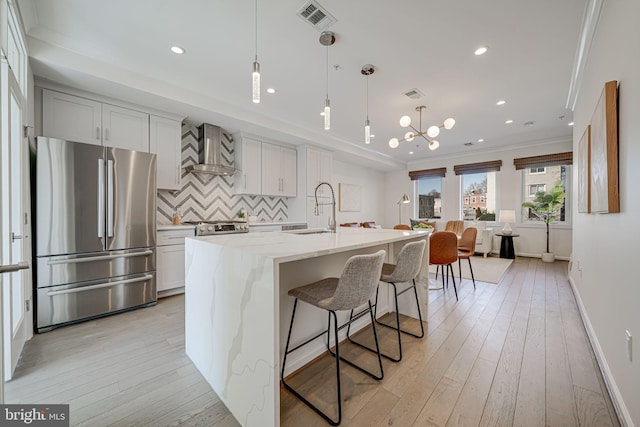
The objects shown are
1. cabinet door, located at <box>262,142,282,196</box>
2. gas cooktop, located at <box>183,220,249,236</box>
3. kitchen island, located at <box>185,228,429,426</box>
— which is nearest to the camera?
kitchen island, located at <box>185,228,429,426</box>

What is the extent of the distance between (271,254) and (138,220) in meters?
2.49

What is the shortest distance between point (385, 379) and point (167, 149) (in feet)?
12.2

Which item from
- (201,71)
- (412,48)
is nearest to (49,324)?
(201,71)

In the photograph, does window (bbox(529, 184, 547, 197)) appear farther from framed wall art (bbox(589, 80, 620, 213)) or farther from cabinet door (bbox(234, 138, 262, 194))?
cabinet door (bbox(234, 138, 262, 194))

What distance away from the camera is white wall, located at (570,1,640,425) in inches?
49.6

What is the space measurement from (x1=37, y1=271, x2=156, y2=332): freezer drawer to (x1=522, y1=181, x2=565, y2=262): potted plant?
7.26 metres

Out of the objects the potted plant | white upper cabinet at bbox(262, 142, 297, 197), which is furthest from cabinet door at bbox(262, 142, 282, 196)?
the potted plant

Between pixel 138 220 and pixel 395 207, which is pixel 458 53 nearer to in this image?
pixel 138 220

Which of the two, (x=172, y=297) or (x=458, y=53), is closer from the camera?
(x=458, y=53)

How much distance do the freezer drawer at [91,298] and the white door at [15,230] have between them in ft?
0.49

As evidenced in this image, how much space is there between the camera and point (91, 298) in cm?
260

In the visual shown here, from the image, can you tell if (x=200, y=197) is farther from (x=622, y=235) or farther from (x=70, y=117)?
(x=622, y=235)

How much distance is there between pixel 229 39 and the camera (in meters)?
2.39

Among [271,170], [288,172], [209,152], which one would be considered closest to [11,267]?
[209,152]
